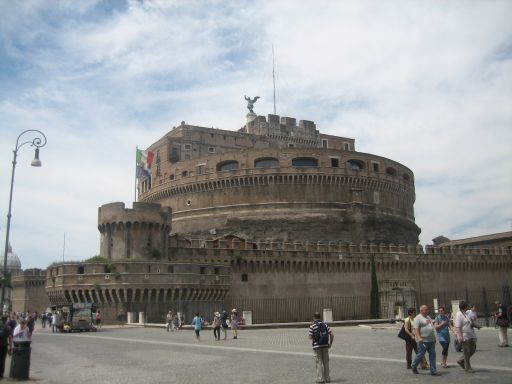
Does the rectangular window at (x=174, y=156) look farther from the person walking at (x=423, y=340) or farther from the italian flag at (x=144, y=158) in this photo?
the person walking at (x=423, y=340)

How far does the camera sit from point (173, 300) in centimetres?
3556

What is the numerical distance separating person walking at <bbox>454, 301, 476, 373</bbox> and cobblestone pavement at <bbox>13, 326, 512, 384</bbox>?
9.0 inches

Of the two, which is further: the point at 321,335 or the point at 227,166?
the point at 227,166

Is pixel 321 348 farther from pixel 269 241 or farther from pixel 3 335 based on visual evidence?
pixel 269 241

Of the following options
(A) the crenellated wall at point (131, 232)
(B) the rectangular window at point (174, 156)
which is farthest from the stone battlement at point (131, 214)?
(B) the rectangular window at point (174, 156)

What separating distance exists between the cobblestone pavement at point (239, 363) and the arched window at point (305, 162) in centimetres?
4027

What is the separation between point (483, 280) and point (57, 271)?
42098mm

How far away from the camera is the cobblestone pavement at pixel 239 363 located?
435 inches

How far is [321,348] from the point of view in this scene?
1073 centimetres

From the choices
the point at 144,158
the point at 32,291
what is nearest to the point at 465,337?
the point at 32,291

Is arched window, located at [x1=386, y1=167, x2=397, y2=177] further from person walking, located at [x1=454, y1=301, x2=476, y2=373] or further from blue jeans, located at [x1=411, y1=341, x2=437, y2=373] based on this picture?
blue jeans, located at [x1=411, y1=341, x2=437, y2=373]

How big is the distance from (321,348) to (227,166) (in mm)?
49624

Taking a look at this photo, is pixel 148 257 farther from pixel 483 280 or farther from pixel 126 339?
pixel 483 280

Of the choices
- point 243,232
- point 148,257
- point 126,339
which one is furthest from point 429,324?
point 243,232
